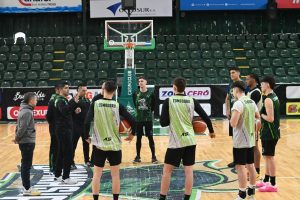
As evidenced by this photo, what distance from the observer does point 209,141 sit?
14297 mm

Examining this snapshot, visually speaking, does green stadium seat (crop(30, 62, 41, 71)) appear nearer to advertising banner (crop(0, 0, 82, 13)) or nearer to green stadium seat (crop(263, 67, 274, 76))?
advertising banner (crop(0, 0, 82, 13))

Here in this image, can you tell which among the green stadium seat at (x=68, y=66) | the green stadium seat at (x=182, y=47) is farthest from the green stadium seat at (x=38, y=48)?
the green stadium seat at (x=182, y=47)

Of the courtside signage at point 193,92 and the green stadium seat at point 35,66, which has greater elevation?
the green stadium seat at point 35,66

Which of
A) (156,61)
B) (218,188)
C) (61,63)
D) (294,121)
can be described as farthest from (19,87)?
(218,188)

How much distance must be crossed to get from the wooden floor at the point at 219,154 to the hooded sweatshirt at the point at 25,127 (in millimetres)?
2320

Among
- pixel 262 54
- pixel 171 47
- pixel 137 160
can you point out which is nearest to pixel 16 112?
pixel 171 47

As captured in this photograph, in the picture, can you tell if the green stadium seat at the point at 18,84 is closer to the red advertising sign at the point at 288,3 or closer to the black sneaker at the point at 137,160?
the black sneaker at the point at 137,160

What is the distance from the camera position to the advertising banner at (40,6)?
24438 mm

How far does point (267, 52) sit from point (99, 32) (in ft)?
28.3

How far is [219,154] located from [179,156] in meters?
5.29

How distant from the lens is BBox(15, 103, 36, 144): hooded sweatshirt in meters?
7.73

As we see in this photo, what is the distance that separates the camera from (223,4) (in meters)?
24.3

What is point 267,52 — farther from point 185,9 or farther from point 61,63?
point 61,63

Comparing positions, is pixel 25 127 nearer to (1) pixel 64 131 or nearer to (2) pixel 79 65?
(1) pixel 64 131
